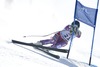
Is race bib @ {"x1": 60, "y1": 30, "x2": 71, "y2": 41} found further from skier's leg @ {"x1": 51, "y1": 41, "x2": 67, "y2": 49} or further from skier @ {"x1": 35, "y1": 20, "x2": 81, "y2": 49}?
skier's leg @ {"x1": 51, "y1": 41, "x2": 67, "y2": 49}

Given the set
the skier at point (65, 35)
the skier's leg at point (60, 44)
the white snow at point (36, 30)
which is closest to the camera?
the white snow at point (36, 30)

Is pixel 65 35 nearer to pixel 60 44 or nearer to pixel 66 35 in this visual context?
pixel 66 35

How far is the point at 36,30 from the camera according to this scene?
62.2ft

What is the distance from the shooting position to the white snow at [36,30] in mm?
6337

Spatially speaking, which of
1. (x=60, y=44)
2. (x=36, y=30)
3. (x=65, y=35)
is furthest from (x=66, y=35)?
(x=36, y=30)

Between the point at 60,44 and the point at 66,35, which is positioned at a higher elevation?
the point at 66,35

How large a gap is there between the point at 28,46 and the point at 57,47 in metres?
0.93

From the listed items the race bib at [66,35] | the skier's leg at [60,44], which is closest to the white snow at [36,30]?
the skier's leg at [60,44]

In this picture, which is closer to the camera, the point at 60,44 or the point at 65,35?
the point at 65,35

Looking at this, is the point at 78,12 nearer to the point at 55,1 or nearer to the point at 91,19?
the point at 91,19

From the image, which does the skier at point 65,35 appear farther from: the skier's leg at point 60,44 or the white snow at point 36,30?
the white snow at point 36,30

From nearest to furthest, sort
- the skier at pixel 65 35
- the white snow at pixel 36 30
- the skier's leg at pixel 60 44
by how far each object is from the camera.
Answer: the white snow at pixel 36 30 < the skier at pixel 65 35 < the skier's leg at pixel 60 44

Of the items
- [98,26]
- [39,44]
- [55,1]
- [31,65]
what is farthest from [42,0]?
[31,65]

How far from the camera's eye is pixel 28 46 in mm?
8617
